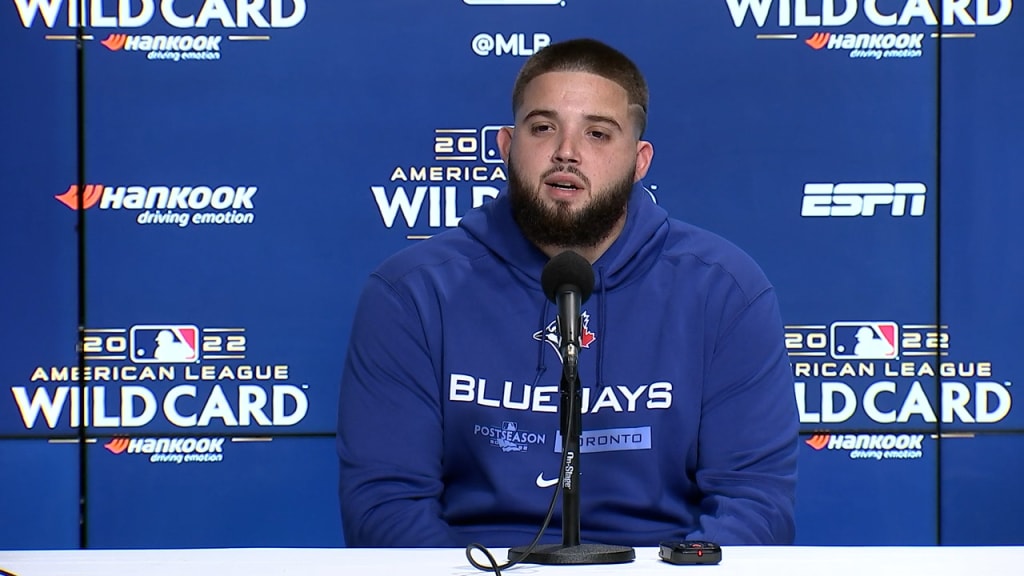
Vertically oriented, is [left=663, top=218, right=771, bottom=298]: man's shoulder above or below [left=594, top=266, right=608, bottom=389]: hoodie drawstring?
above

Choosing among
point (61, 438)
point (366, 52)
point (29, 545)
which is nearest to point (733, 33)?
point (366, 52)

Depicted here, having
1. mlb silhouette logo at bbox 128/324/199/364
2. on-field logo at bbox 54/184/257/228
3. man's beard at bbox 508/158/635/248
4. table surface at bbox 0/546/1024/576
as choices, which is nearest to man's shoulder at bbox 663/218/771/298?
man's beard at bbox 508/158/635/248

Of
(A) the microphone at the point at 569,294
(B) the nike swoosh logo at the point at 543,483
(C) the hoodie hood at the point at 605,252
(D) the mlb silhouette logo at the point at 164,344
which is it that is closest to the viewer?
(A) the microphone at the point at 569,294

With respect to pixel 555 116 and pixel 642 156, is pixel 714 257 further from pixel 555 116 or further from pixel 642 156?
pixel 555 116

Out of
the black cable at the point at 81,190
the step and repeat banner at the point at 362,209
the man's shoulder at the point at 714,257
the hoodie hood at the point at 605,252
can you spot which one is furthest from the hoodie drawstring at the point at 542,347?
the black cable at the point at 81,190

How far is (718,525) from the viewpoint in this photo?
75.1 inches

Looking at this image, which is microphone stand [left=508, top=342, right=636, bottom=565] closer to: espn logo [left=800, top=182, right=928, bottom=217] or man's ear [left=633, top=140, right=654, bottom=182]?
man's ear [left=633, top=140, right=654, bottom=182]

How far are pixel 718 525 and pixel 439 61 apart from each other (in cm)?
166

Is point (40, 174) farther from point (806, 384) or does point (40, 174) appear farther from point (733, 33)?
point (806, 384)

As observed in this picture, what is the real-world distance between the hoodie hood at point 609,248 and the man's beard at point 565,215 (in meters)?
0.02

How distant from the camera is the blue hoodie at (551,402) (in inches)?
80.2

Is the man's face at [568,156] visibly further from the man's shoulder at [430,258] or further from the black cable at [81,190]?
the black cable at [81,190]

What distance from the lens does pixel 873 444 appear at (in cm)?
315

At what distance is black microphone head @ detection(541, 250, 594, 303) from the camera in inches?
56.1
